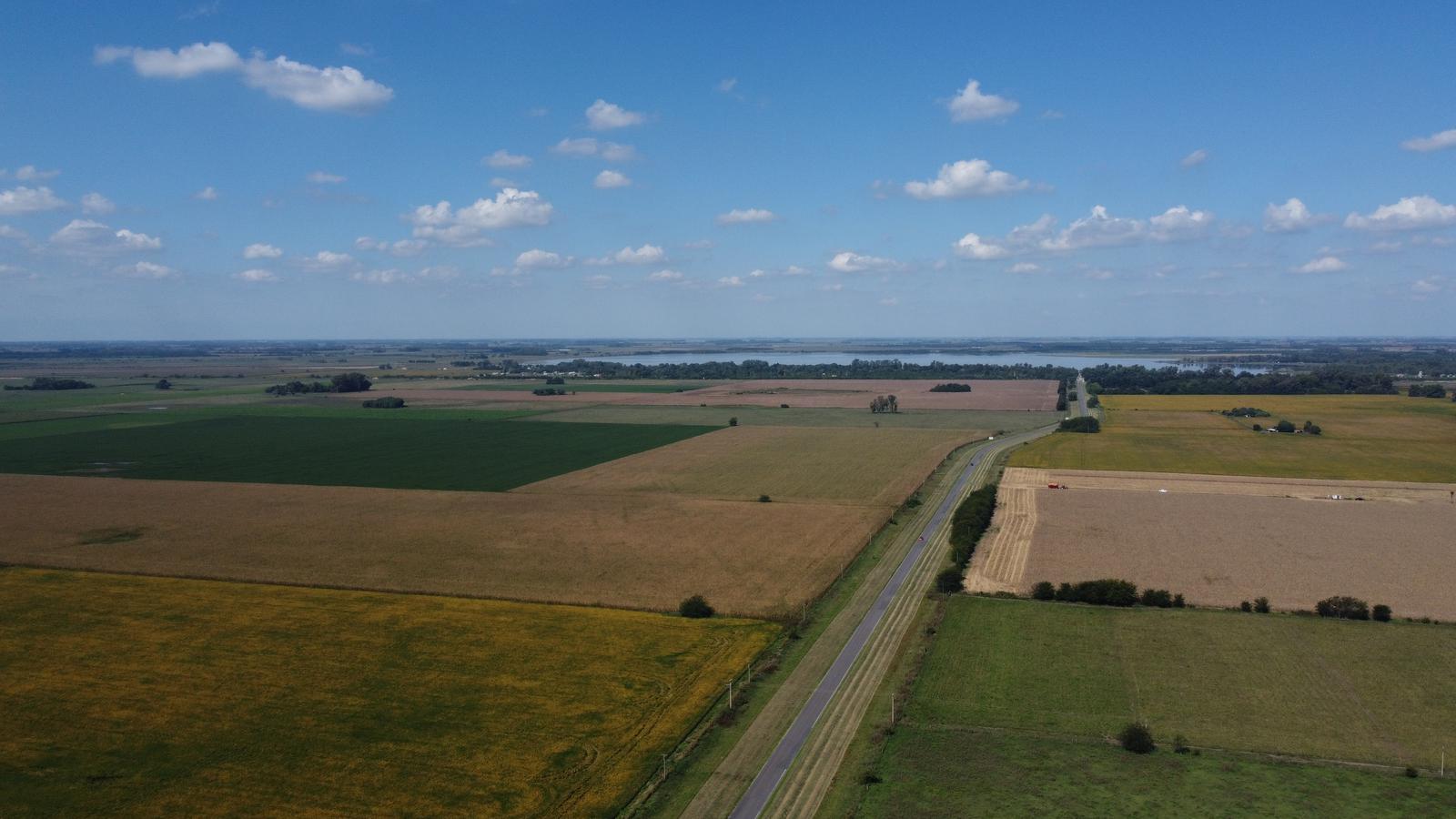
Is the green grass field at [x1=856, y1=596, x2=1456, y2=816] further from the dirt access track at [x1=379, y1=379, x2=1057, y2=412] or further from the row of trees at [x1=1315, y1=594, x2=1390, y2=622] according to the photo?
the dirt access track at [x1=379, y1=379, x2=1057, y2=412]

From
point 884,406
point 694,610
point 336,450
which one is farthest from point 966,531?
point 884,406

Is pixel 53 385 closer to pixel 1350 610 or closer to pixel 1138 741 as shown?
pixel 1138 741

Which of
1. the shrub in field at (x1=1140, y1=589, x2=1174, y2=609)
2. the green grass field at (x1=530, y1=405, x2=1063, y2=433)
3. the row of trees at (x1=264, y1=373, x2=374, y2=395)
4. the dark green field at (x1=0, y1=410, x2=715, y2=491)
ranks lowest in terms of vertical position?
the shrub in field at (x1=1140, y1=589, x2=1174, y2=609)

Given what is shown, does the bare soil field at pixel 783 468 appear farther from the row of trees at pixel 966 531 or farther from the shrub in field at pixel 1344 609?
the shrub in field at pixel 1344 609

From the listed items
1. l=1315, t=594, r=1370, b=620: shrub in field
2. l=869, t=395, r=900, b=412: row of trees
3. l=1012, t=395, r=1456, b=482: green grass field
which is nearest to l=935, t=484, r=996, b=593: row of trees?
l=1315, t=594, r=1370, b=620: shrub in field

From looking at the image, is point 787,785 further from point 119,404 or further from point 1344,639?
point 119,404

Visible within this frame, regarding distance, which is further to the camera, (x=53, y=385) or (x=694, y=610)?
(x=53, y=385)

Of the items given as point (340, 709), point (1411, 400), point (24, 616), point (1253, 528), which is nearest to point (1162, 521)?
point (1253, 528)
